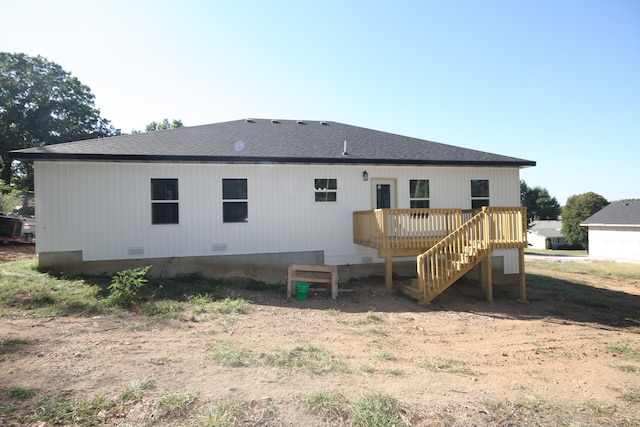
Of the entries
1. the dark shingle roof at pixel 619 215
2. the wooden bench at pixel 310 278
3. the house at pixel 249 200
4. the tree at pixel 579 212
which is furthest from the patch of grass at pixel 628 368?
the tree at pixel 579 212

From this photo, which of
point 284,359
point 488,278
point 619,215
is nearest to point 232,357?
point 284,359

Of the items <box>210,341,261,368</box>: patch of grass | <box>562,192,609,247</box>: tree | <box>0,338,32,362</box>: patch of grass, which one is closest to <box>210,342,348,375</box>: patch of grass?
<box>210,341,261,368</box>: patch of grass

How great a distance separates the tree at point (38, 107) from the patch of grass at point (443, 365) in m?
32.1

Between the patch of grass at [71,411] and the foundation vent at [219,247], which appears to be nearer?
the patch of grass at [71,411]

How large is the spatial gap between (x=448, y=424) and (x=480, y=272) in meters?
9.35

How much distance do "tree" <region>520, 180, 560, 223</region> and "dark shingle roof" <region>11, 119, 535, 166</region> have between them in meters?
66.7

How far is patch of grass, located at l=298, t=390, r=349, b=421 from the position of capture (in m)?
3.29

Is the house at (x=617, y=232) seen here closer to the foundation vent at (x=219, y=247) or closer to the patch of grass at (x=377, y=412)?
the foundation vent at (x=219, y=247)

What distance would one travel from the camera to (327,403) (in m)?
3.43

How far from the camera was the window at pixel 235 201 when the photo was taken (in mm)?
10359

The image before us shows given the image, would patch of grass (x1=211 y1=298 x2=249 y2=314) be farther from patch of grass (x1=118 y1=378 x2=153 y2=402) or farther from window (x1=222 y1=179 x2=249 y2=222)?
patch of grass (x1=118 y1=378 x2=153 y2=402)

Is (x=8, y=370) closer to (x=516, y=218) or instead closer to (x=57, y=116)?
(x=516, y=218)

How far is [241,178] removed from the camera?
10445 mm

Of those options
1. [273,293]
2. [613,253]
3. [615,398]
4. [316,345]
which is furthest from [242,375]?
[613,253]
